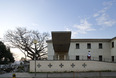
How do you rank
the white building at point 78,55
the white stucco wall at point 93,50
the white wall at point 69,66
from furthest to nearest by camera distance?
the white stucco wall at point 93,50 < the white wall at point 69,66 < the white building at point 78,55

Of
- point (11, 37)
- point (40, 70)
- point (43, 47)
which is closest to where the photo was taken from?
point (40, 70)

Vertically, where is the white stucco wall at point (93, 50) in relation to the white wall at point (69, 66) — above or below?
above

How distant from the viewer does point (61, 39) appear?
18234 millimetres

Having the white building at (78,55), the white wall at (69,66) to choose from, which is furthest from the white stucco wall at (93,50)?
the white wall at (69,66)

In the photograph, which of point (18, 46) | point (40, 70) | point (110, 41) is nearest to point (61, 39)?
point (40, 70)

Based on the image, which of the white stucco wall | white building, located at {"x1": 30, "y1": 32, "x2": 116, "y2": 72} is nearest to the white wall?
white building, located at {"x1": 30, "y1": 32, "x2": 116, "y2": 72}

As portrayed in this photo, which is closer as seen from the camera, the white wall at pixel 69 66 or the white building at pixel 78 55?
the white building at pixel 78 55

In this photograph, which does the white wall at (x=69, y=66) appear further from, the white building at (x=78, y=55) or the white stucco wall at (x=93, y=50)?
the white stucco wall at (x=93, y=50)

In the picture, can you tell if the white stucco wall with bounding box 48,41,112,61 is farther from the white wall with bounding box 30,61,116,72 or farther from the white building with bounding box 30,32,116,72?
the white wall with bounding box 30,61,116,72

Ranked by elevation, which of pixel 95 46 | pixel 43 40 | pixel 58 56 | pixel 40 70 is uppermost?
pixel 43 40

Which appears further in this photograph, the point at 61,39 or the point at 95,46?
the point at 95,46

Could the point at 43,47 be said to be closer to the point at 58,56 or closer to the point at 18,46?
the point at 18,46

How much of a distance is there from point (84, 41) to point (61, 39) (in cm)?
1401

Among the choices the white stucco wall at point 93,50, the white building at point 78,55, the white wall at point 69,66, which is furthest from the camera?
the white stucco wall at point 93,50
